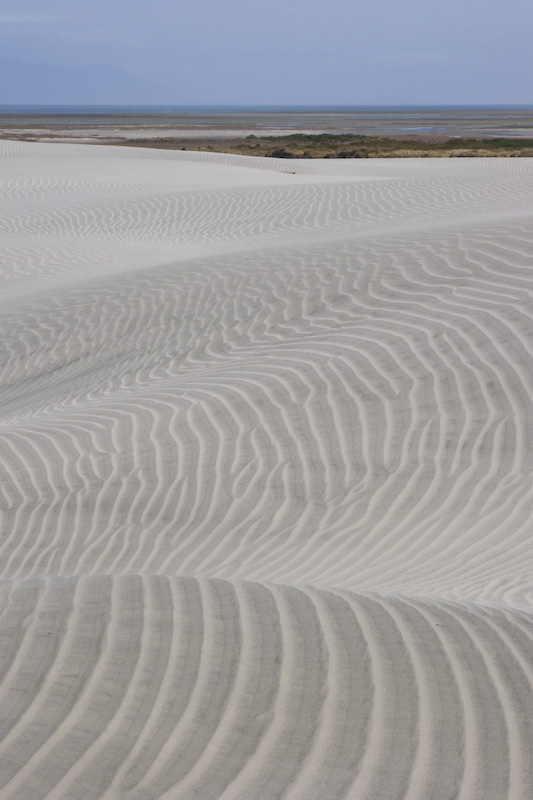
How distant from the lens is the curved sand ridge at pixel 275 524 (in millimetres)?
2559

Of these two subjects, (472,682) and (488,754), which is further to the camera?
(472,682)

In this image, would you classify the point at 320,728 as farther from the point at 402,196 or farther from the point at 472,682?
the point at 402,196

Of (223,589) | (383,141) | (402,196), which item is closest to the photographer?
(223,589)

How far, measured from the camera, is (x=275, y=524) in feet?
16.4

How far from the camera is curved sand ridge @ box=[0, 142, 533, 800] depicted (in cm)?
256

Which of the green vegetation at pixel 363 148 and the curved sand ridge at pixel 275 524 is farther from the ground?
the green vegetation at pixel 363 148

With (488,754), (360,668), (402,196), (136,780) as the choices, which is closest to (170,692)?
(136,780)

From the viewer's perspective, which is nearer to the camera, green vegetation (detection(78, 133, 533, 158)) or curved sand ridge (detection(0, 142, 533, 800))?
curved sand ridge (detection(0, 142, 533, 800))

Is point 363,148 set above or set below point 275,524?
above

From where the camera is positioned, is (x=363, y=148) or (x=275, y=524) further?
(x=363, y=148)

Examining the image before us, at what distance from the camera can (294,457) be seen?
18.5 feet

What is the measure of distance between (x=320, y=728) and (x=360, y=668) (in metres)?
0.29

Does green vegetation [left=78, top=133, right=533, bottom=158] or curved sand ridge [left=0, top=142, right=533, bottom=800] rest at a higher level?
green vegetation [left=78, top=133, right=533, bottom=158]

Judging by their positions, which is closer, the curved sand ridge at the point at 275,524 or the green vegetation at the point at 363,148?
the curved sand ridge at the point at 275,524
